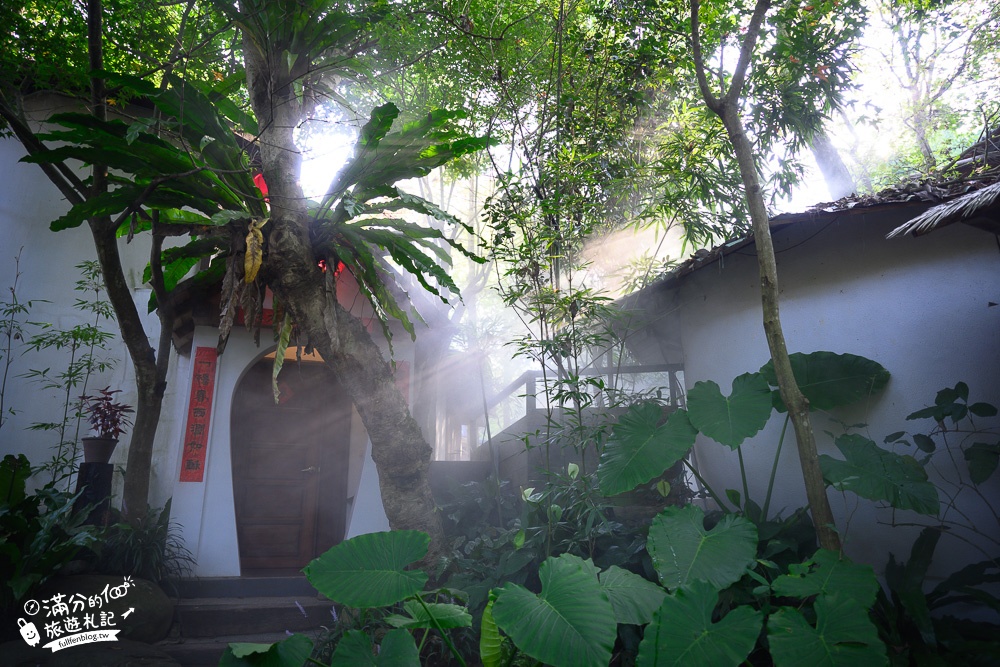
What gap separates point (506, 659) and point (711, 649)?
3.34 ft

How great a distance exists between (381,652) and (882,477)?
2700mm

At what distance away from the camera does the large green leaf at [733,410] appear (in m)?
3.45

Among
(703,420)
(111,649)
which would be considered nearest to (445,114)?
(703,420)

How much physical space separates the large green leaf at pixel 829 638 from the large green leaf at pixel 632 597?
0.49 meters

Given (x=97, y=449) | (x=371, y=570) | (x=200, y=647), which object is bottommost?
(x=200, y=647)

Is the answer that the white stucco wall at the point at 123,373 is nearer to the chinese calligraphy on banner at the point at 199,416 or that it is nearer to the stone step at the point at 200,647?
the chinese calligraphy on banner at the point at 199,416

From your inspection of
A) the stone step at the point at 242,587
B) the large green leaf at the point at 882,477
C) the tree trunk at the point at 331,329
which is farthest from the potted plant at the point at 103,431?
the large green leaf at the point at 882,477

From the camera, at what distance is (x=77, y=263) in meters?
6.66

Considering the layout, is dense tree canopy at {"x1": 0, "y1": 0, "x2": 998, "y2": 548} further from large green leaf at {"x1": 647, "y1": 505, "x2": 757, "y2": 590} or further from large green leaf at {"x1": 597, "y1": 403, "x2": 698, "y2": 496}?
large green leaf at {"x1": 647, "y1": 505, "x2": 757, "y2": 590}

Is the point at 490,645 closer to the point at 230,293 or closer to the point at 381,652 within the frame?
the point at 381,652

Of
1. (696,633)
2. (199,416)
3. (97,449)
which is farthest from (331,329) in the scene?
(696,633)

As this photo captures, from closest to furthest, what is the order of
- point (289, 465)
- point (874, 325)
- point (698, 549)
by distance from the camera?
point (698, 549), point (874, 325), point (289, 465)

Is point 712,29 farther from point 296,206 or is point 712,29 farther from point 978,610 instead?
point 978,610

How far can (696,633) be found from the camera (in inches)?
94.6
